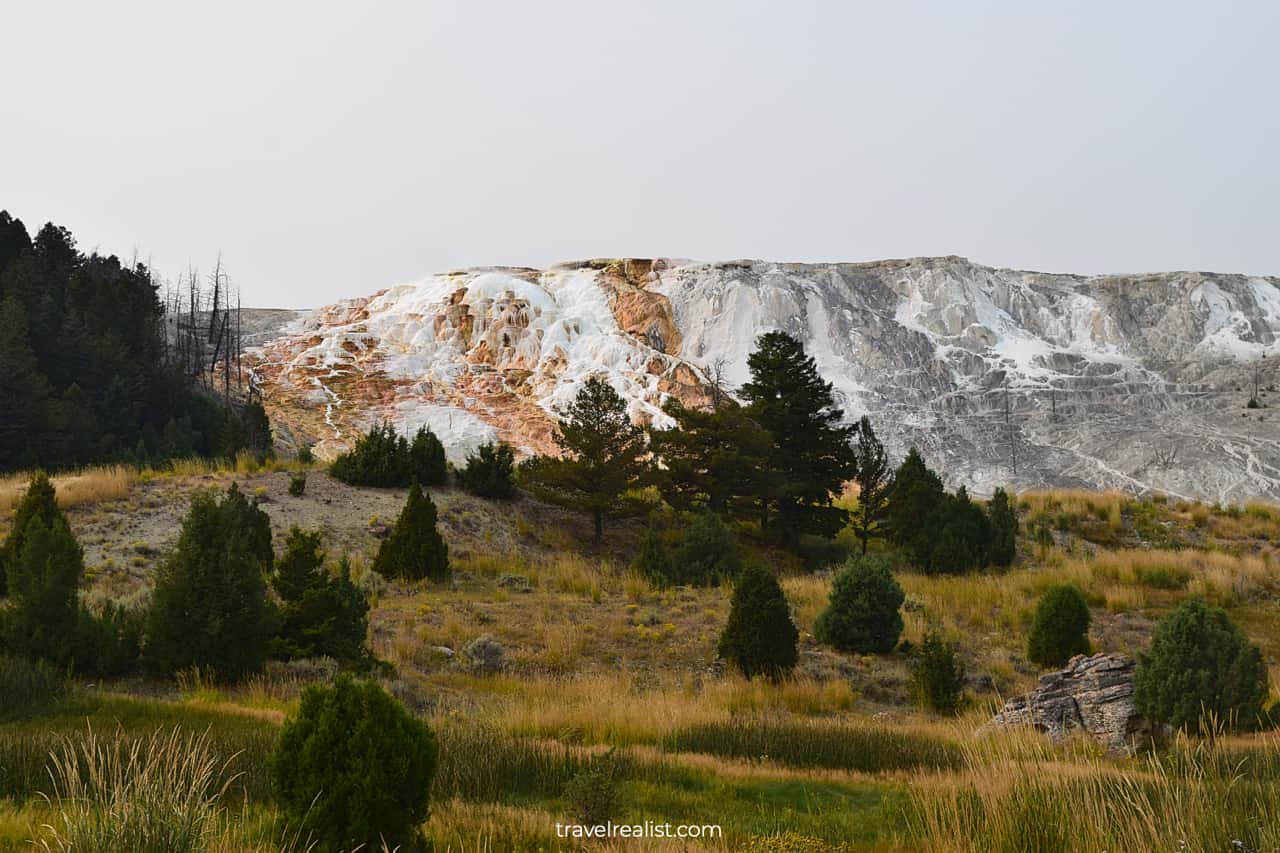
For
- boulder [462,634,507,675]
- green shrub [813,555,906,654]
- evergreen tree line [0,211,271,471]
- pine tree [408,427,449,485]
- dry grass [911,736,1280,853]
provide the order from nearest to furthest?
dry grass [911,736,1280,853], boulder [462,634,507,675], green shrub [813,555,906,654], pine tree [408,427,449,485], evergreen tree line [0,211,271,471]

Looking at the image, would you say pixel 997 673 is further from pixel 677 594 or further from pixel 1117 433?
pixel 1117 433

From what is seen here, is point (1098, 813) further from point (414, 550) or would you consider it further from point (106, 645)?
point (414, 550)

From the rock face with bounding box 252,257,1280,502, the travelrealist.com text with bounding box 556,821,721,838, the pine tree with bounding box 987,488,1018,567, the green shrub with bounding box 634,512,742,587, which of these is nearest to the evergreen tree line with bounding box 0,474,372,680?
the travelrealist.com text with bounding box 556,821,721,838

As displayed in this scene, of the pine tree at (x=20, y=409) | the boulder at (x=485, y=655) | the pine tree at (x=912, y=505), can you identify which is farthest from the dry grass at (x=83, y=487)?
Result: the pine tree at (x=912, y=505)

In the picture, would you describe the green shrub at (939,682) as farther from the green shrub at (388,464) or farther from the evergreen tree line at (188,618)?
the green shrub at (388,464)

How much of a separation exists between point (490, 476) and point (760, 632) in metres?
12.3

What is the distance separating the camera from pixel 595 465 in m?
20.7

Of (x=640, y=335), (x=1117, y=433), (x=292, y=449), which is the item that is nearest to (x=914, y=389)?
(x=1117, y=433)

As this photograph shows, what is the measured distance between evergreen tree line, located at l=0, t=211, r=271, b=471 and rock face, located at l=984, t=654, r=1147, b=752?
25.3m

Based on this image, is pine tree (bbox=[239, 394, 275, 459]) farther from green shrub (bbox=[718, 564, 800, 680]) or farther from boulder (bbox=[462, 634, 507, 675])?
green shrub (bbox=[718, 564, 800, 680])

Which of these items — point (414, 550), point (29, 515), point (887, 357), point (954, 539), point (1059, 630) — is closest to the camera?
point (1059, 630)

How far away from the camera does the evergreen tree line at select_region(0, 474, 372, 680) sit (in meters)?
9.00

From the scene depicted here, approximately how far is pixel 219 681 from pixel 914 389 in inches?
2045

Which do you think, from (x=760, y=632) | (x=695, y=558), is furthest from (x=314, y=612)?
(x=695, y=558)
